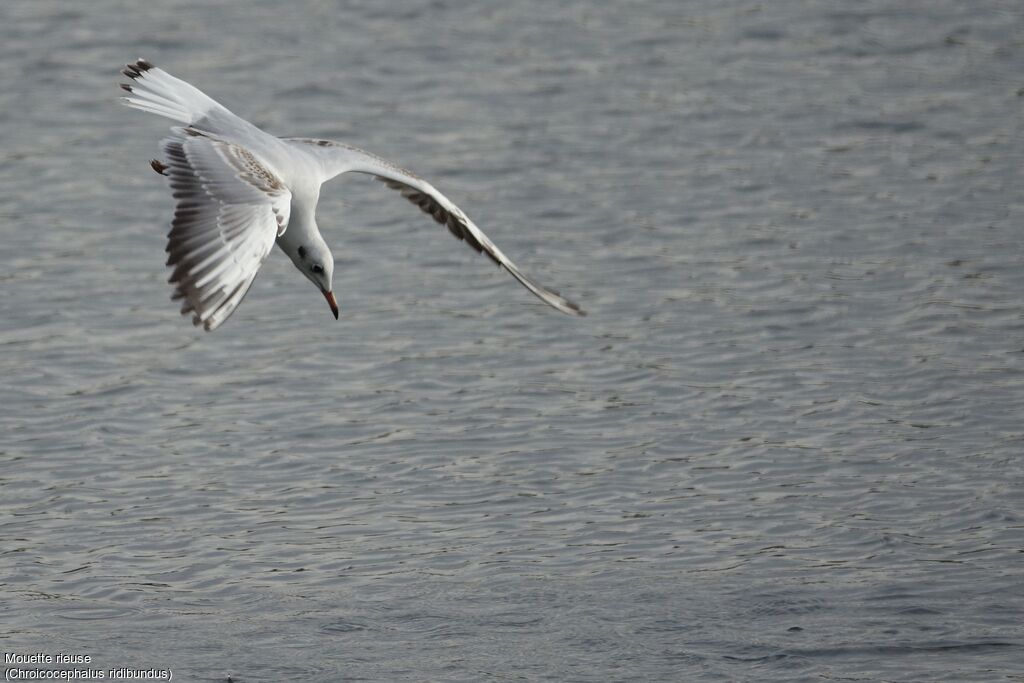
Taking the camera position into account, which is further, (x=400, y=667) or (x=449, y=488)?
(x=449, y=488)

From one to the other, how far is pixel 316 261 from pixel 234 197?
125 centimetres

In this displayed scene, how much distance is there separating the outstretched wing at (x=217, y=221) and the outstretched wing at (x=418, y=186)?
3.21 feet

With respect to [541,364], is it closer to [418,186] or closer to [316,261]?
[418,186]

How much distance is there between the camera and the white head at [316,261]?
9.47m

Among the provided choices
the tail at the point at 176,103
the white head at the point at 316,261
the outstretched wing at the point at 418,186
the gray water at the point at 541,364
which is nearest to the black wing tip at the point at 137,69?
the tail at the point at 176,103

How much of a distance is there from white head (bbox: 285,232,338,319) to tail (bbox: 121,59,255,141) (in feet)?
2.11

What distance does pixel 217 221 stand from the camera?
26.6 ft

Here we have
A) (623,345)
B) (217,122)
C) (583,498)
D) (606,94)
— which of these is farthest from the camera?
(606,94)

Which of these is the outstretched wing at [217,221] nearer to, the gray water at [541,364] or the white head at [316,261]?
the white head at [316,261]

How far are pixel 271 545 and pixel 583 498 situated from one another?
5.64ft

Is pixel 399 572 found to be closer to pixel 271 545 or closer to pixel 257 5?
pixel 271 545

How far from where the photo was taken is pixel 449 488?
417 inches

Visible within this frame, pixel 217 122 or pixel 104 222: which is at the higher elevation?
pixel 217 122

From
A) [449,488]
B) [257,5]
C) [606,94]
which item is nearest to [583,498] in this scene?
[449,488]
